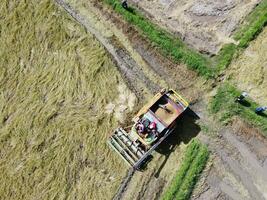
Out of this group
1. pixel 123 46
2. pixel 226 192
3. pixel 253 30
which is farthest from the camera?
pixel 123 46

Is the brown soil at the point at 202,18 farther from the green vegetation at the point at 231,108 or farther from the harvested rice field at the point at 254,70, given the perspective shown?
the green vegetation at the point at 231,108

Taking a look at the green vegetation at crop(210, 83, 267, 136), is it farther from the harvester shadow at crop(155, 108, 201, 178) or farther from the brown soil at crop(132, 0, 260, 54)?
the brown soil at crop(132, 0, 260, 54)

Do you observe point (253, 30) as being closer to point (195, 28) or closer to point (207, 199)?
point (195, 28)

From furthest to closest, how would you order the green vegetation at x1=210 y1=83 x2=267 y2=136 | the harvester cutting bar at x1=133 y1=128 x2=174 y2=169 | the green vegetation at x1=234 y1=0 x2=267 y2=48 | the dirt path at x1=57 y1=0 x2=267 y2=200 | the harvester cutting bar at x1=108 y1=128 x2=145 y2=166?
the green vegetation at x1=234 y1=0 x2=267 y2=48 → the harvester cutting bar at x1=108 y1=128 x2=145 y2=166 → the harvester cutting bar at x1=133 y1=128 x2=174 y2=169 → the green vegetation at x1=210 y1=83 x2=267 y2=136 → the dirt path at x1=57 y1=0 x2=267 y2=200

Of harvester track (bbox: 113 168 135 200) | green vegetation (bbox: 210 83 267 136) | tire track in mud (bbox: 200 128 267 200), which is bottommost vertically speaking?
harvester track (bbox: 113 168 135 200)

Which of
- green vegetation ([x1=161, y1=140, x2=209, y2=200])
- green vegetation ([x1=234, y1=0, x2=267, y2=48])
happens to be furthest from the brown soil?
green vegetation ([x1=161, y1=140, x2=209, y2=200])

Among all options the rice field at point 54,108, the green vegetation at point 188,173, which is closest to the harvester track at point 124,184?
the rice field at point 54,108

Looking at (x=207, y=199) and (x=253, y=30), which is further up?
(x=253, y=30)

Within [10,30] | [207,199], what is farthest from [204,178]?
[10,30]
